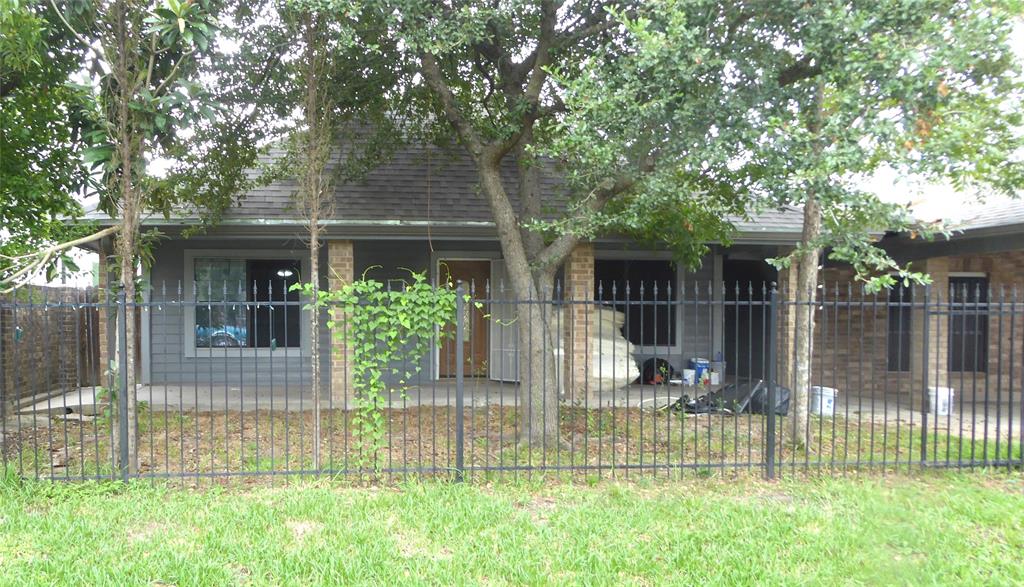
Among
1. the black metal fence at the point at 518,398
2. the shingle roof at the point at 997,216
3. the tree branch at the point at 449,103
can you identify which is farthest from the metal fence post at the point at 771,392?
the shingle roof at the point at 997,216

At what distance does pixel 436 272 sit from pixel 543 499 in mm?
5929

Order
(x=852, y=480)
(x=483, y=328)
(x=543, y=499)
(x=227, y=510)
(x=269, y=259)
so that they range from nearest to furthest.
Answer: (x=227, y=510) < (x=543, y=499) < (x=852, y=480) < (x=269, y=259) < (x=483, y=328)

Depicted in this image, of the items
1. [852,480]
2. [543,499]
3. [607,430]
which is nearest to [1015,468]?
[852,480]

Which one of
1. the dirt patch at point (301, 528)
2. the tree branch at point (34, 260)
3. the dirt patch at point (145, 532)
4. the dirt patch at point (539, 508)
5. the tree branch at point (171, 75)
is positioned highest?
the tree branch at point (171, 75)

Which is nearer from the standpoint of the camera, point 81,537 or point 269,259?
point 81,537

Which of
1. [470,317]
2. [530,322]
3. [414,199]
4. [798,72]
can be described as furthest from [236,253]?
[798,72]

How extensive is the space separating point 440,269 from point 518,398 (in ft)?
8.91

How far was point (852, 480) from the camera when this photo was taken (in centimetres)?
569

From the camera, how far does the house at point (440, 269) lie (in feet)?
29.7

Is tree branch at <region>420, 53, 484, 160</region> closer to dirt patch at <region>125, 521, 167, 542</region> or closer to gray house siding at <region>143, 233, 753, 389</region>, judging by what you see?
gray house siding at <region>143, 233, 753, 389</region>

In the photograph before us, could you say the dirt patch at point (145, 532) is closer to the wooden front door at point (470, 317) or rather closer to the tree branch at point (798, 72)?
the tree branch at point (798, 72)

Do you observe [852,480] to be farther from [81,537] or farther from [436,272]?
[436,272]

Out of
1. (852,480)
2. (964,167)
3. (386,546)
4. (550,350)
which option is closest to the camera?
(386,546)

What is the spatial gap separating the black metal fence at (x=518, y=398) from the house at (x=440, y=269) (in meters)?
0.09
